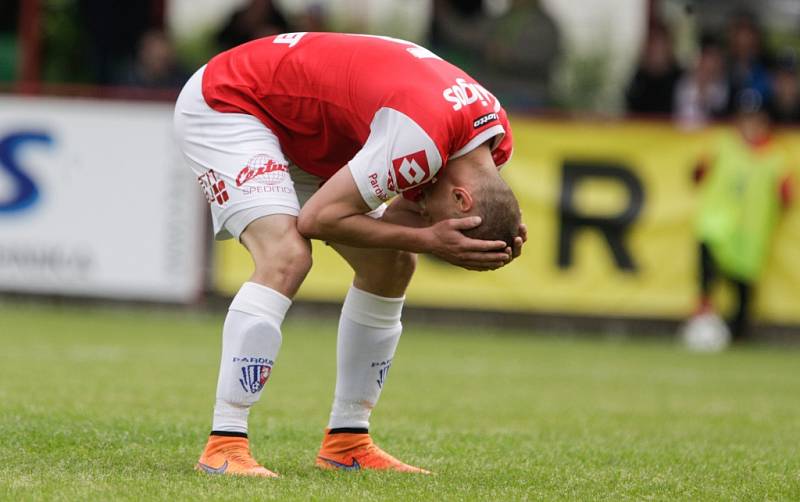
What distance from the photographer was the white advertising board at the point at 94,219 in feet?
43.5

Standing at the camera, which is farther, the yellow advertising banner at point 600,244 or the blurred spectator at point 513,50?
the blurred spectator at point 513,50

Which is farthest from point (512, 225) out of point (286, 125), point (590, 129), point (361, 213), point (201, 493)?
point (590, 129)

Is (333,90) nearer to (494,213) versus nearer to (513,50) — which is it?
(494,213)

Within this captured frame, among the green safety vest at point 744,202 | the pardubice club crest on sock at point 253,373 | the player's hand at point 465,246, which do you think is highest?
the player's hand at point 465,246

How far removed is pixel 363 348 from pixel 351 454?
402 millimetres

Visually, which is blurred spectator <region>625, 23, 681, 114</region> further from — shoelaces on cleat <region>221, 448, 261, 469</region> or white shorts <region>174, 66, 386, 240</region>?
shoelaces on cleat <region>221, 448, 261, 469</region>

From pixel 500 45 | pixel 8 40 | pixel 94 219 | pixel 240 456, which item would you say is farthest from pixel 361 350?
pixel 8 40

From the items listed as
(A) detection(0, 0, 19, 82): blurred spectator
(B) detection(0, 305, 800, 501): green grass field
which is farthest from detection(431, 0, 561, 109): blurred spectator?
(A) detection(0, 0, 19, 82): blurred spectator

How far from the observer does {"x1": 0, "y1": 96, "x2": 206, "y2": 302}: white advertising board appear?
1325 cm

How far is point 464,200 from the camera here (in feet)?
16.2

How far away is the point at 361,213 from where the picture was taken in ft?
16.3

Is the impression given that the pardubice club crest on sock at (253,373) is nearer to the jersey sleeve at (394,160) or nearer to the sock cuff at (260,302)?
the sock cuff at (260,302)

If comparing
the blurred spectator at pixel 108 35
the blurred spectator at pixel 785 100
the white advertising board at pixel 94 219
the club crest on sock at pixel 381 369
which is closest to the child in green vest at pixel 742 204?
the blurred spectator at pixel 785 100

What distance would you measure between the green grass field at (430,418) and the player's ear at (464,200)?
94 centimetres
